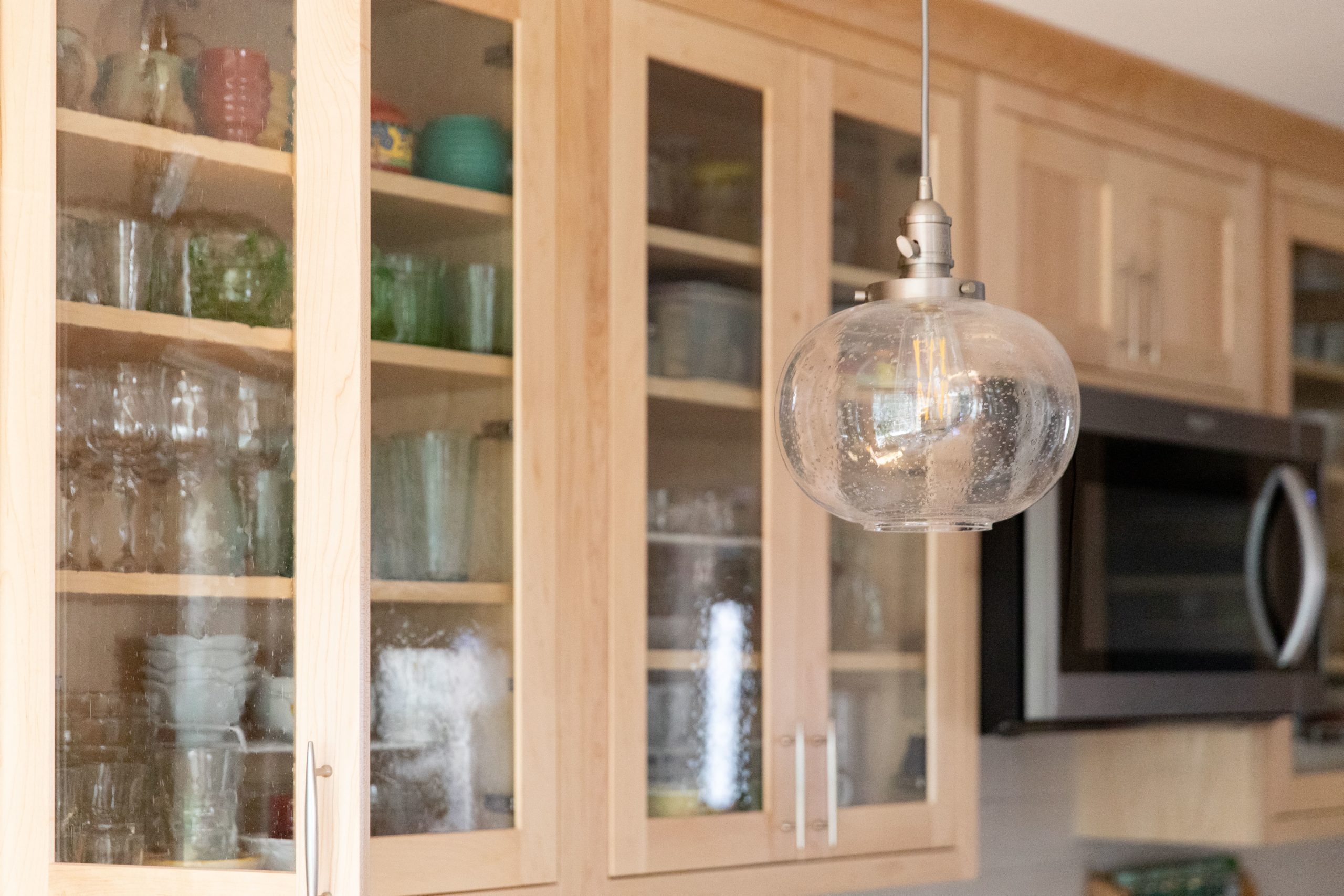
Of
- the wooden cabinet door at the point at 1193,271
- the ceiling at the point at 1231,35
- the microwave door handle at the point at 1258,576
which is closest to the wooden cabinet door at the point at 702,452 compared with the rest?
the ceiling at the point at 1231,35

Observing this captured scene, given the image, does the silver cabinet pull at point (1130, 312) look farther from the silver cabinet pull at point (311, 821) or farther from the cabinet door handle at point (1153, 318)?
the silver cabinet pull at point (311, 821)

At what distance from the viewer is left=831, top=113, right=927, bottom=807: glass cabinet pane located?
1.95 m

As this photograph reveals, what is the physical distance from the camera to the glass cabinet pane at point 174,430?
1.27 meters

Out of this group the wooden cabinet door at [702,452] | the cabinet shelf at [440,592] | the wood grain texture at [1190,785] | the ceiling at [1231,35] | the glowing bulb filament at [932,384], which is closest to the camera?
the glowing bulb filament at [932,384]

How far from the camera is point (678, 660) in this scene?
1781 millimetres

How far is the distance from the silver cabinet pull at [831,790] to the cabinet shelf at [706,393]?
415 mm

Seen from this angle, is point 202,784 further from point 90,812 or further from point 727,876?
point 727,876

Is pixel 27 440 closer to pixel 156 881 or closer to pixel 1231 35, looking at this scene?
pixel 156 881

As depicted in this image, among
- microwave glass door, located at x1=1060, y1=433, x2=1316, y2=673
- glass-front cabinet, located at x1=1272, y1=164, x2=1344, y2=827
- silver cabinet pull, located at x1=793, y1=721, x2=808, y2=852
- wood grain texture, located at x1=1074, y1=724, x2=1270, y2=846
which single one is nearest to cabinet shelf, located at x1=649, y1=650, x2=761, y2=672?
silver cabinet pull, located at x1=793, y1=721, x2=808, y2=852

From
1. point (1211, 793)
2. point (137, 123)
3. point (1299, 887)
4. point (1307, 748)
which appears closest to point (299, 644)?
point (137, 123)

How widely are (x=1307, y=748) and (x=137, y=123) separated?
85.6 inches

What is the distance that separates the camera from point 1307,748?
2613mm

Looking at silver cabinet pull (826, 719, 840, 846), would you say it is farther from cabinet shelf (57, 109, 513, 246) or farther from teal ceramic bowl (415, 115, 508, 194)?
cabinet shelf (57, 109, 513, 246)

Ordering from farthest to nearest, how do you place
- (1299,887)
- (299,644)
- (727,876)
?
1. (1299,887)
2. (727,876)
3. (299,644)
